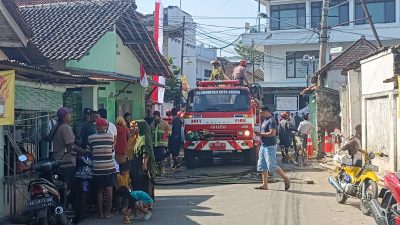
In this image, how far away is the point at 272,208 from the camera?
9695mm

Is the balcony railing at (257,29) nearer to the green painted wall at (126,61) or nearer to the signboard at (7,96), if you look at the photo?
the green painted wall at (126,61)

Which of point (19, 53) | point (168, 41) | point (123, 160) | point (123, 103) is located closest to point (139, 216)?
point (123, 160)

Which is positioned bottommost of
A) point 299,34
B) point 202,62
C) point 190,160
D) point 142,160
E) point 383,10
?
point 190,160

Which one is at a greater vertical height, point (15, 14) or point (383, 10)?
point (383, 10)

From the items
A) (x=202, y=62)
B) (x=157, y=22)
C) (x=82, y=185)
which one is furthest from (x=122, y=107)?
(x=202, y=62)

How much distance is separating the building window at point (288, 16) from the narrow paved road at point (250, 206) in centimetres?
2958

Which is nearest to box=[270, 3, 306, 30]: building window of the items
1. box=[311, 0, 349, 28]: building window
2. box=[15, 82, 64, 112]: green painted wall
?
box=[311, 0, 349, 28]: building window

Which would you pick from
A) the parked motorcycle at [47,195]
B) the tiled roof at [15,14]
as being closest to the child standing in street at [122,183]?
the parked motorcycle at [47,195]

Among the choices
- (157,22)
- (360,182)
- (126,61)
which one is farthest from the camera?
(157,22)

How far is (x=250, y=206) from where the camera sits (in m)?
9.86

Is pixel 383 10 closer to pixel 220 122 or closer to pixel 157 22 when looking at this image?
pixel 157 22

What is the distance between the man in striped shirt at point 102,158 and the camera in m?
8.59

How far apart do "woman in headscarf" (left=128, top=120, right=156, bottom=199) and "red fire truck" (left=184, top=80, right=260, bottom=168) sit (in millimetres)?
5873

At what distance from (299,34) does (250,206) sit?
32.0 metres
